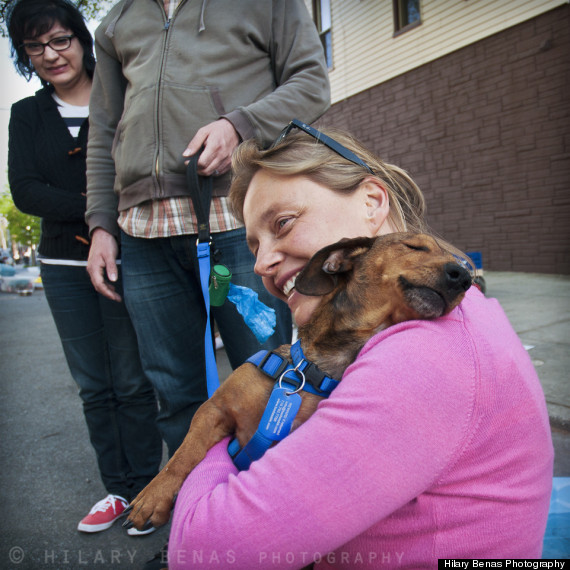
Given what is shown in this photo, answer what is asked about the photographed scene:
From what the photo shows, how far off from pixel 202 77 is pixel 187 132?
244 mm

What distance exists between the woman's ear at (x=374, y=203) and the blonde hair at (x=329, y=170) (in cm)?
2

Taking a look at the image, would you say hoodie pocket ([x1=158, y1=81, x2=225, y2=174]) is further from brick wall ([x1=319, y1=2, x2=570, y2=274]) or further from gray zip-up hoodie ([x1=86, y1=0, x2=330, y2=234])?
brick wall ([x1=319, y1=2, x2=570, y2=274])

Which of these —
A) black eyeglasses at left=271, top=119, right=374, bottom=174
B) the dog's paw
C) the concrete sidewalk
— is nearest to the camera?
the dog's paw

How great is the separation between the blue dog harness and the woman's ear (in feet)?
1.49

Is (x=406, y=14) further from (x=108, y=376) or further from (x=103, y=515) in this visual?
(x=103, y=515)

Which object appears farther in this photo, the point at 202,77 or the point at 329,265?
the point at 202,77

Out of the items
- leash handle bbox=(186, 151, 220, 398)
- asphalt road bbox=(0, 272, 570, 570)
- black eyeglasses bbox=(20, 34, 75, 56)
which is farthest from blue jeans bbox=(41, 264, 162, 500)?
black eyeglasses bbox=(20, 34, 75, 56)

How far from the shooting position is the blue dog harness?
1.18 metres

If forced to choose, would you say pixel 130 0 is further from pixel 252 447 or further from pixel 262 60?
pixel 252 447

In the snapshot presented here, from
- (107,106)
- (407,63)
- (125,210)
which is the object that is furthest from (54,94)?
(407,63)

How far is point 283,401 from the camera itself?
1204 millimetres

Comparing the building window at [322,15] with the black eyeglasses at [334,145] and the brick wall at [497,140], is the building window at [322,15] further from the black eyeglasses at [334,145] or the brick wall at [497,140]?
the black eyeglasses at [334,145]

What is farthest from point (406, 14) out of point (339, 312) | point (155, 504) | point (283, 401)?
point (155, 504)

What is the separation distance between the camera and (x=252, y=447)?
4.00 feet
